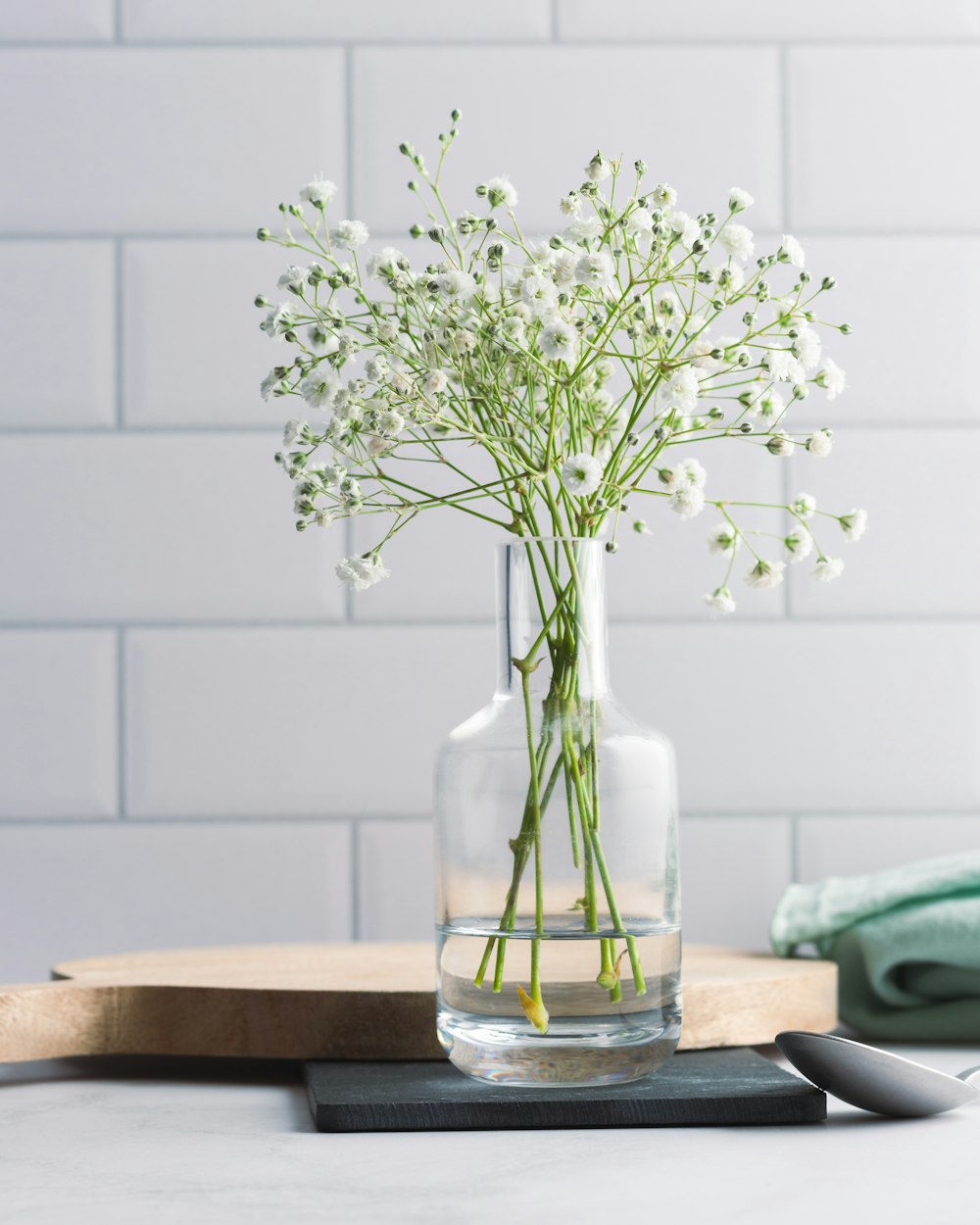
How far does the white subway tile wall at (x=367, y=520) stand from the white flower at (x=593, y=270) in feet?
1.94

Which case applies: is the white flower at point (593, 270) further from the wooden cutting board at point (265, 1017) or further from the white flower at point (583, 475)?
the wooden cutting board at point (265, 1017)

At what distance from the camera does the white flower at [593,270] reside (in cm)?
66

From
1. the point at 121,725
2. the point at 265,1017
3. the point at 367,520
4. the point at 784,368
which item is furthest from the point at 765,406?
the point at 121,725

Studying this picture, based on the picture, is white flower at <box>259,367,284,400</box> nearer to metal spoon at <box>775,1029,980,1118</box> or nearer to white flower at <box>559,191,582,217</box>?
white flower at <box>559,191,582,217</box>

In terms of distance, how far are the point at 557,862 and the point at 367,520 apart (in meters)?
0.62

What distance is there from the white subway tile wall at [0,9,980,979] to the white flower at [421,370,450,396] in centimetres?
60

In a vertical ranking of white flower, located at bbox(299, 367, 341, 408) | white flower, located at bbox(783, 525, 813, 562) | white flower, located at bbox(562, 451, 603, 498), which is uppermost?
white flower, located at bbox(299, 367, 341, 408)

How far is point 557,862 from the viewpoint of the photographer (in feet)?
2.33

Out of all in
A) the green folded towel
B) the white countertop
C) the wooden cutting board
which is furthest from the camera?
the green folded towel

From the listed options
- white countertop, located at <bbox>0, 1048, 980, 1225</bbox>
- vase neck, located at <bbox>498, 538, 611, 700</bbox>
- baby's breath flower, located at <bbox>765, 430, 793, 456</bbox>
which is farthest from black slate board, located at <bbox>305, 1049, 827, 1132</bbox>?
baby's breath flower, located at <bbox>765, 430, 793, 456</bbox>

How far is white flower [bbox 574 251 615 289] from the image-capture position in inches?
26.0

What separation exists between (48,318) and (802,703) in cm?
75

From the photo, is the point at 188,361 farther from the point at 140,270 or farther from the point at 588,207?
the point at 588,207

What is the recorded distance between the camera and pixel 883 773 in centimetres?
128
